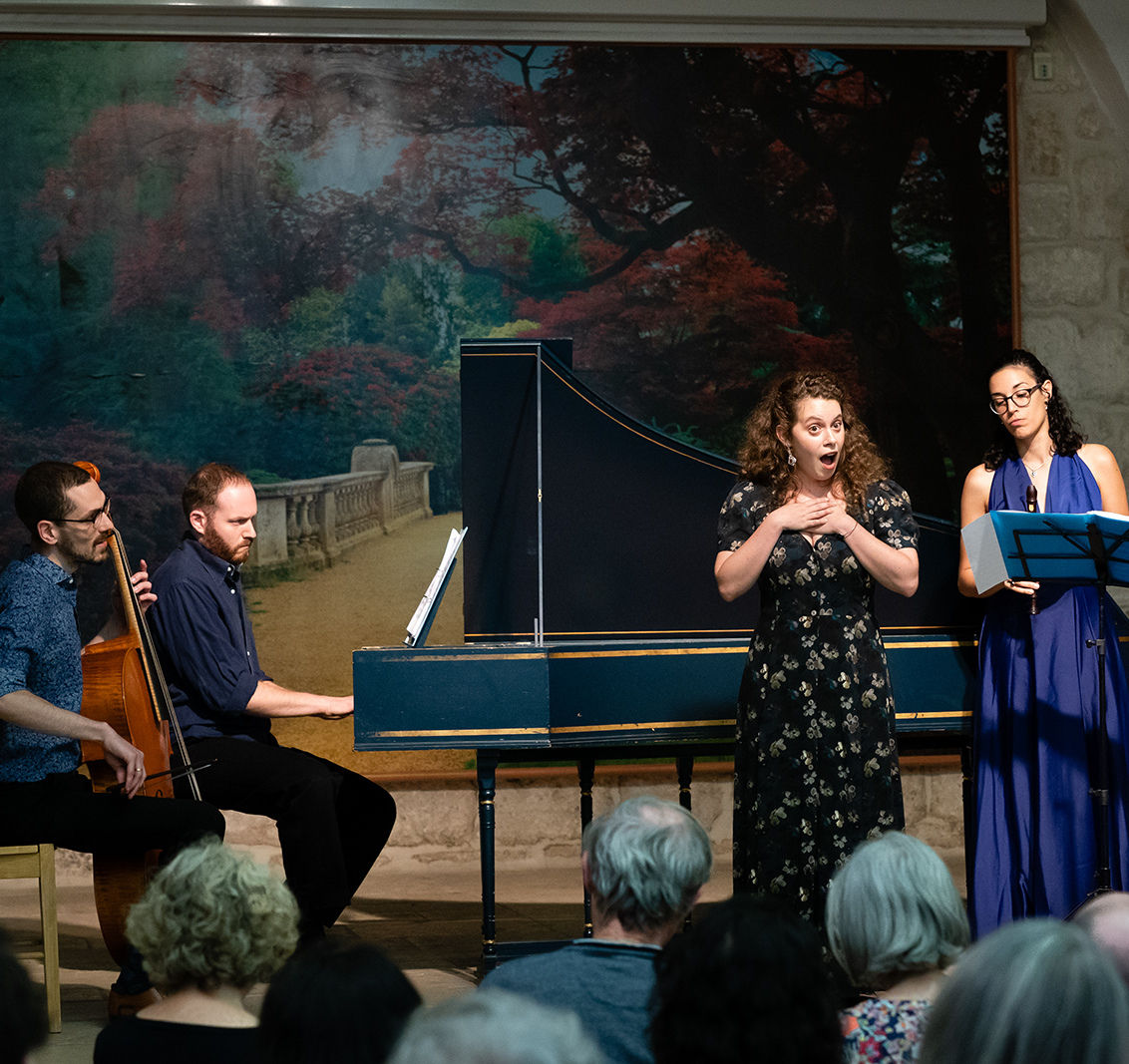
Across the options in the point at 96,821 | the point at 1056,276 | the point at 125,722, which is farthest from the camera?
the point at 1056,276

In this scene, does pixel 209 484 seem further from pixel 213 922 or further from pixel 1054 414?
pixel 1054 414

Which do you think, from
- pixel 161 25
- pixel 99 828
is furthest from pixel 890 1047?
pixel 161 25

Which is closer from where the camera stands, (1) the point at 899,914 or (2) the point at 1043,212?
(1) the point at 899,914

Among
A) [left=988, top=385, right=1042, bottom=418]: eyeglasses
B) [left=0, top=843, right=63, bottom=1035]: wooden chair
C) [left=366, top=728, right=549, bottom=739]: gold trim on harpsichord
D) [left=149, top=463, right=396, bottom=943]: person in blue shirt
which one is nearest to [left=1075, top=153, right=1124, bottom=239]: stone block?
[left=988, top=385, right=1042, bottom=418]: eyeglasses

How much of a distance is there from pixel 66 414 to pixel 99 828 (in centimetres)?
283

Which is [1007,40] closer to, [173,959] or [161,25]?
[161,25]

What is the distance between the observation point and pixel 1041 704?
3.70 meters

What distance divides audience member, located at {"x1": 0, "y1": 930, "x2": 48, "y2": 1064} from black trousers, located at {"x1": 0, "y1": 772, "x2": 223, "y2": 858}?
207 centimetres

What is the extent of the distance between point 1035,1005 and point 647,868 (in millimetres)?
853

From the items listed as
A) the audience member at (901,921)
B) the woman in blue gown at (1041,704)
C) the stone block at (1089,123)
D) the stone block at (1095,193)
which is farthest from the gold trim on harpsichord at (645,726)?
the stone block at (1089,123)

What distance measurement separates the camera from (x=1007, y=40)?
6281mm

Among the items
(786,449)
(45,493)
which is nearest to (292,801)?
(45,493)

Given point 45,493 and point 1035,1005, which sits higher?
point 45,493

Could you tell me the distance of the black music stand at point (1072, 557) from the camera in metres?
3.37
